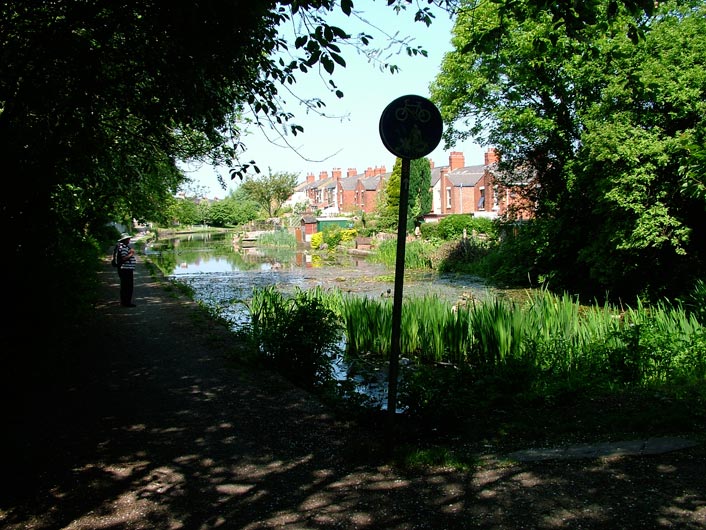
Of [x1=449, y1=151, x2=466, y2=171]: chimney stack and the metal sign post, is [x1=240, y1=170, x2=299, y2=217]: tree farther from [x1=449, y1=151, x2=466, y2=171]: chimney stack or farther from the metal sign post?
the metal sign post

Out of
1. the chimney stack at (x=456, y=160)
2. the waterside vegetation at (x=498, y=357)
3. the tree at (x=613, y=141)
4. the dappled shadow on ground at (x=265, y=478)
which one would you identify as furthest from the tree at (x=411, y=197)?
the dappled shadow on ground at (x=265, y=478)

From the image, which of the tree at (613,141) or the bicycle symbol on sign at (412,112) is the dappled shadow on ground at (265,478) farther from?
the tree at (613,141)

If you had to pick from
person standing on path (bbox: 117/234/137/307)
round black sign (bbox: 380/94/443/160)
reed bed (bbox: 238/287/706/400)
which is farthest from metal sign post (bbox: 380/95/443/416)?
person standing on path (bbox: 117/234/137/307)

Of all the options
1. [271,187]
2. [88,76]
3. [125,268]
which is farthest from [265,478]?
[271,187]

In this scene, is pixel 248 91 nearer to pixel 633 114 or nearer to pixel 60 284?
pixel 60 284

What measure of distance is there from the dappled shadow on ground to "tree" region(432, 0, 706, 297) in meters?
8.19

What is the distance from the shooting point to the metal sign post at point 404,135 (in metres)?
4.90

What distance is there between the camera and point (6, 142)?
5.80 meters

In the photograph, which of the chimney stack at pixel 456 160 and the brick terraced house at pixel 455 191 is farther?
the chimney stack at pixel 456 160

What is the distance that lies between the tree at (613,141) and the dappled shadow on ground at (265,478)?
8.19 metres

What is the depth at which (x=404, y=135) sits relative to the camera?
4969 mm

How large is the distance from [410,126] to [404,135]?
96 mm

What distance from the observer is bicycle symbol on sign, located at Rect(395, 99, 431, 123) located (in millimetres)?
4961

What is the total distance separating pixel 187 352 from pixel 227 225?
9687 cm
